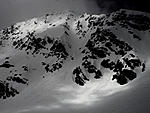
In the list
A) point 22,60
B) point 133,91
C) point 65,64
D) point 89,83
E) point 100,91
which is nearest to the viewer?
point 133,91

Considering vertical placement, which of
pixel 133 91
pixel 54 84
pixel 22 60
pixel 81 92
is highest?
pixel 22 60

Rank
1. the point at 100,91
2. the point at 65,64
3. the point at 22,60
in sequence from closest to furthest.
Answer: the point at 100,91 → the point at 65,64 → the point at 22,60

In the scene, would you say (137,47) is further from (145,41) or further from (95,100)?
(95,100)

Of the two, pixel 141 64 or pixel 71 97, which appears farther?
pixel 141 64

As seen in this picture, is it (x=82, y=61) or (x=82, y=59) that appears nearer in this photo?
(x=82, y=61)

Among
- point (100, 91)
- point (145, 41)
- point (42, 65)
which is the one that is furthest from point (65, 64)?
point (145, 41)

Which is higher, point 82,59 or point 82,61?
point 82,59

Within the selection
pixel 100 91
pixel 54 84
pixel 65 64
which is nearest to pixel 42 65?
pixel 65 64

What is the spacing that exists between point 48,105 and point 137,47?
222ft

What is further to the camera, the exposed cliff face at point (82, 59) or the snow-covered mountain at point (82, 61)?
the exposed cliff face at point (82, 59)

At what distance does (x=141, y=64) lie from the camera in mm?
156875

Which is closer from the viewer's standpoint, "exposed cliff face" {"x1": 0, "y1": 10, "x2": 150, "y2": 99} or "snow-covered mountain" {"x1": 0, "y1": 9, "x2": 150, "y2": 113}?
"snow-covered mountain" {"x1": 0, "y1": 9, "x2": 150, "y2": 113}

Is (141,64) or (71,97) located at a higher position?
(141,64)

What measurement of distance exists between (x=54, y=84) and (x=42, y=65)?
84.1 ft
